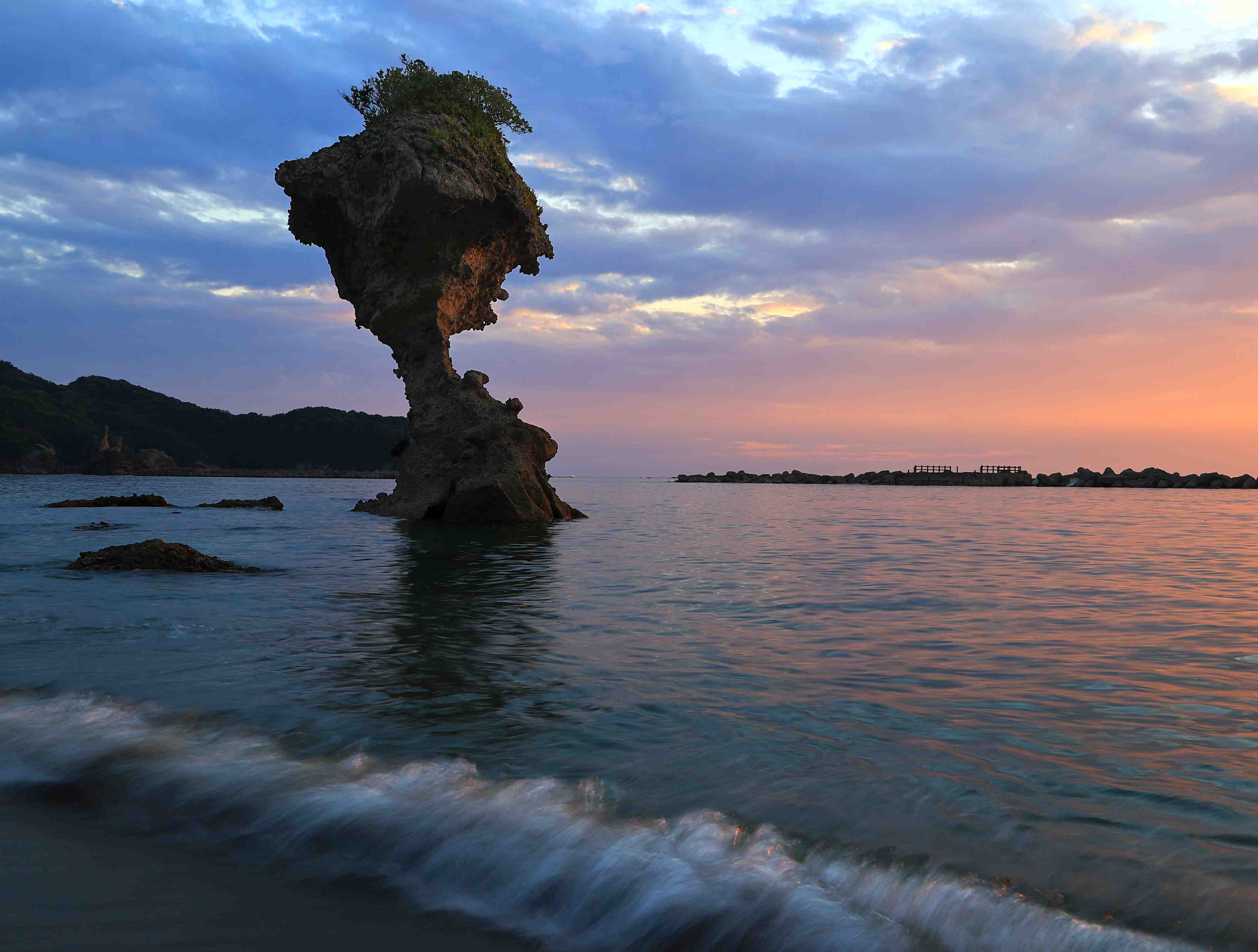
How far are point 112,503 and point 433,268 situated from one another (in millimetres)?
17163

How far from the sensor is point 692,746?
13.8ft

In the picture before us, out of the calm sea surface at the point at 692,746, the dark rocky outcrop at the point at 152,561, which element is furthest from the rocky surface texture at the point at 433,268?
the calm sea surface at the point at 692,746

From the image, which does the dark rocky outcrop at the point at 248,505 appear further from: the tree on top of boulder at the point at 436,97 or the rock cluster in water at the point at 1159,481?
the rock cluster in water at the point at 1159,481

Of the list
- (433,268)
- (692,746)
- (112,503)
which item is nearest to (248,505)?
(112,503)

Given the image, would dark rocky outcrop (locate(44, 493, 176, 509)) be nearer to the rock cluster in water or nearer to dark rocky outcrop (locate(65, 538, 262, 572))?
dark rocky outcrop (locate(65, 538, 262, 572))

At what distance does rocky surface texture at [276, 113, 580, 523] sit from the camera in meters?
22.7

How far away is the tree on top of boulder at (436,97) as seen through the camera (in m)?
25.1

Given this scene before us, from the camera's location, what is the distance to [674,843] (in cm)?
312

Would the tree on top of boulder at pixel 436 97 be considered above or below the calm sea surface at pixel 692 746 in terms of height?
above

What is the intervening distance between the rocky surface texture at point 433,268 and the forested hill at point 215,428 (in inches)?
4001

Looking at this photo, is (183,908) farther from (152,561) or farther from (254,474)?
(254,474)

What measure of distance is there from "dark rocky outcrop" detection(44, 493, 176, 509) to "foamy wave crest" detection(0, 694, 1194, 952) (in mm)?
29882

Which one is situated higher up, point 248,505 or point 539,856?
point 539,856

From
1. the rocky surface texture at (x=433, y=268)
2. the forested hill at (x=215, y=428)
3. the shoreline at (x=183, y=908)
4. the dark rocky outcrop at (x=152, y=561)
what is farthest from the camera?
the forested hill at (x=215, y=428)
